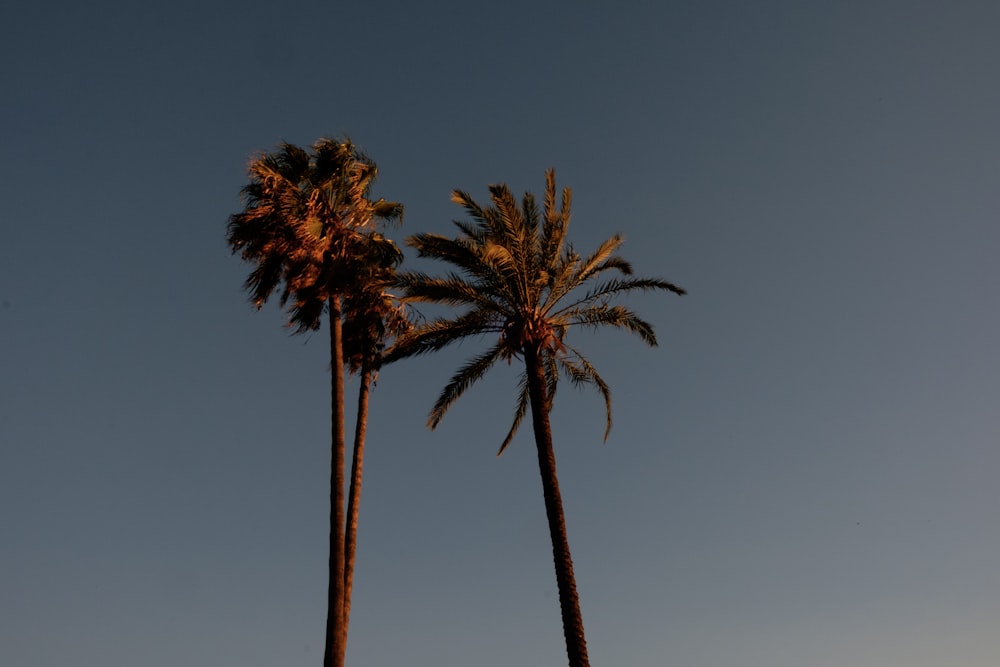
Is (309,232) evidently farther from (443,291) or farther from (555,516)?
(555,516)

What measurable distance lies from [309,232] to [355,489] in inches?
311

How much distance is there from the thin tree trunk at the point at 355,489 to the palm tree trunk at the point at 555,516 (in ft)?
21.1

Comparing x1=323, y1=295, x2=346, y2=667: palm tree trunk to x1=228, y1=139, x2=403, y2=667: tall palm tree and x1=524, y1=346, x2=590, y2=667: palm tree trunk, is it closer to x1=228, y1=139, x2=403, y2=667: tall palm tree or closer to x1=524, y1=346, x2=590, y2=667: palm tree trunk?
x1=228, y1=139, x2=403, y2=667: tall palm tree

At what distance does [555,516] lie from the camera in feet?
65.7

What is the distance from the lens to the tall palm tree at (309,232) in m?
24.7

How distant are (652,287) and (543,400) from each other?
4.81 m

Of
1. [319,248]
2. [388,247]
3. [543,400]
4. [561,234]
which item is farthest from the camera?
[388,247]

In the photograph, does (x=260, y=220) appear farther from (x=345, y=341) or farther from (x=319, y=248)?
(x=345, y=341)

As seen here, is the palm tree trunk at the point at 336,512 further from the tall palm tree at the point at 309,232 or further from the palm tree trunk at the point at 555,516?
the palm tree trunk at the point at 555,516

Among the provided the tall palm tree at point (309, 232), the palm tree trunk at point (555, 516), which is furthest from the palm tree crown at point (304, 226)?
the palm tree trunk at point (555, 516)

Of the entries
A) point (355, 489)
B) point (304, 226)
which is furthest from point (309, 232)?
point (355, 489)

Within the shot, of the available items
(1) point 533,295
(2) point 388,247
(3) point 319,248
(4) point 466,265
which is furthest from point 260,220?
(1) point 533,295

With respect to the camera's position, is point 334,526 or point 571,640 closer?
point 571,640

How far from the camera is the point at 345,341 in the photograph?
92.6 feet
